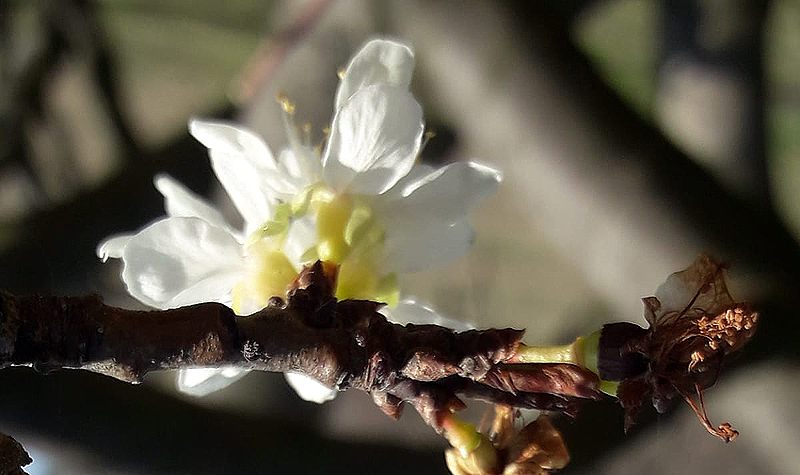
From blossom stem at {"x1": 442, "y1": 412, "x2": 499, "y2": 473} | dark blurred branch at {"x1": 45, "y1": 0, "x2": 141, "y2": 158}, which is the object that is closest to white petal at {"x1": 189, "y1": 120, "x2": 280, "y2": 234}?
blossom stem at {"x1": 442, "y1": 412, "x2": 499, "y2": 473}

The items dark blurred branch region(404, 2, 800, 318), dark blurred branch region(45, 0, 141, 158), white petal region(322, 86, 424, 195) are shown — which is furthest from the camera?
dark blurred branch region(45, 0, 141, 158)

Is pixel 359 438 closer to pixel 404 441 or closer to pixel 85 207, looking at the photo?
pixel 404 441

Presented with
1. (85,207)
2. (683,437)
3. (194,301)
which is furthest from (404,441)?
(85,207)

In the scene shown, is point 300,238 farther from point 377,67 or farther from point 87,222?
point 87,222

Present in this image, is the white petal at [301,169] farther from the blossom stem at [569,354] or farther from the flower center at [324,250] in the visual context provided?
the blossom stem at [569,354]

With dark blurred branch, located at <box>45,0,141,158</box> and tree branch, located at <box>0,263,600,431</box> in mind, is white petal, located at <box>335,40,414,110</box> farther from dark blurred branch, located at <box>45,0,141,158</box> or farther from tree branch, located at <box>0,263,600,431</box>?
dark blurred branch, located at <box>45,0,141,158</box>
